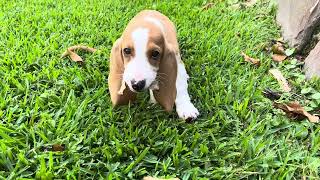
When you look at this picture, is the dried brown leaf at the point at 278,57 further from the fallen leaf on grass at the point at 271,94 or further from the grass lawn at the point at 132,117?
the fallen leaf on grass at the point at 271,94

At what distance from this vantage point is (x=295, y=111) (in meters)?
3.02

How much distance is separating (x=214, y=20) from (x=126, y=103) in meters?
1.85

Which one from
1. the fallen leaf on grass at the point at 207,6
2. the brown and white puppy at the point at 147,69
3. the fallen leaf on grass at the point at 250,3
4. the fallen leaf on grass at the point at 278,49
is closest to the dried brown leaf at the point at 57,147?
the brown and white puppy at the point at 147,69

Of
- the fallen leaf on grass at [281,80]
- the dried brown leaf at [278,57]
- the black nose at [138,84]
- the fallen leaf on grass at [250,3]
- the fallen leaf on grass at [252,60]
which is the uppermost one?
the fallen leaf on grass at [250,3]

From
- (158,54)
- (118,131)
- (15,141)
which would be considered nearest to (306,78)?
(158,54)

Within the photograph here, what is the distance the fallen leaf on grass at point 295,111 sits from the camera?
298 centimetres

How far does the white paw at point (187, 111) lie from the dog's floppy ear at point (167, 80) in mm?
92

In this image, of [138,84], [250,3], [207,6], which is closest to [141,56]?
[138,84]

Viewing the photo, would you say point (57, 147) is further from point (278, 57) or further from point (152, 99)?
point (278, 57)

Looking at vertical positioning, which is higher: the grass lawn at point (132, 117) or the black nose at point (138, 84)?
the black nose at point (138, 84)

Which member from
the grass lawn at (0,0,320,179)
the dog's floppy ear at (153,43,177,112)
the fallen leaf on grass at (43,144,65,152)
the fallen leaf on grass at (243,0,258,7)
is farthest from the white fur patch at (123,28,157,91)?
the fallen leaf on grass at (243,0,258,7)

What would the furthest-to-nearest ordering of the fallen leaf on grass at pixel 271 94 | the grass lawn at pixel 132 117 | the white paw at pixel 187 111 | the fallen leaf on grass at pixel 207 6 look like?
the fallen leaf on grass at pixel 207 6, the fallen leaf on grass at pixel 271 94, the white paw at pixel 187 111, the grass lawn at pixel 132 117

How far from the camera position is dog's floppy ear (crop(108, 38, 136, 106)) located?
9.19 ft

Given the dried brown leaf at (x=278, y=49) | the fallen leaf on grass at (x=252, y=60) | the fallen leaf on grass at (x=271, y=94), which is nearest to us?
the fallen leaf on grass at (x=271, y=94)
